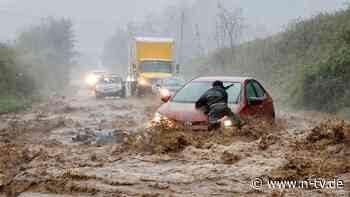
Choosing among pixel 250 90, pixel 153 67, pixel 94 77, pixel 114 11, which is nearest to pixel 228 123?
pixel 250 90

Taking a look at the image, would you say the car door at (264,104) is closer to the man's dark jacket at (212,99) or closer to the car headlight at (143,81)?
the man's dark jacket at (212,99)

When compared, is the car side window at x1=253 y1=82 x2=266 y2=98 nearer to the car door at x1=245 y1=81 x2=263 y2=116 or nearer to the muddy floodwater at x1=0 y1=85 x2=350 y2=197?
the car door at x1=245 y1=81 x2=263 y2=116

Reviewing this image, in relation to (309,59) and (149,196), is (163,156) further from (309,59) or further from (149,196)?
(309,59)

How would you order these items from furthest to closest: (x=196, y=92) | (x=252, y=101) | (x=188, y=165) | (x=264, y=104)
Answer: (x=264, y=104), (x=196, y=92), (x=252, y=101), (x=188, y=165)

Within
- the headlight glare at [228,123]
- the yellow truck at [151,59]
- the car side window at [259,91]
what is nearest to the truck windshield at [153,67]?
the yellow truck at [151,59]

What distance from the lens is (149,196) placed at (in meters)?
6.17

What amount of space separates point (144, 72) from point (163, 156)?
77.6 ft

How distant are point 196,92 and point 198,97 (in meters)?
0.24

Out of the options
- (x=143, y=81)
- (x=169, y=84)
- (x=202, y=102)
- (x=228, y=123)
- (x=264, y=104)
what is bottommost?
(x=228, y=123)

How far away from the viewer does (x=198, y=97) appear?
11.2m

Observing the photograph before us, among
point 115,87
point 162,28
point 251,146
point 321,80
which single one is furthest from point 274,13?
point 251,146

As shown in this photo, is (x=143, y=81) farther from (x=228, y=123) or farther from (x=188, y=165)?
(x=188, y=165)

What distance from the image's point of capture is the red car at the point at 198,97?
33.1 ft

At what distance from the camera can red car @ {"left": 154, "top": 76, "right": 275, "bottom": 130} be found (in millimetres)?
10086
